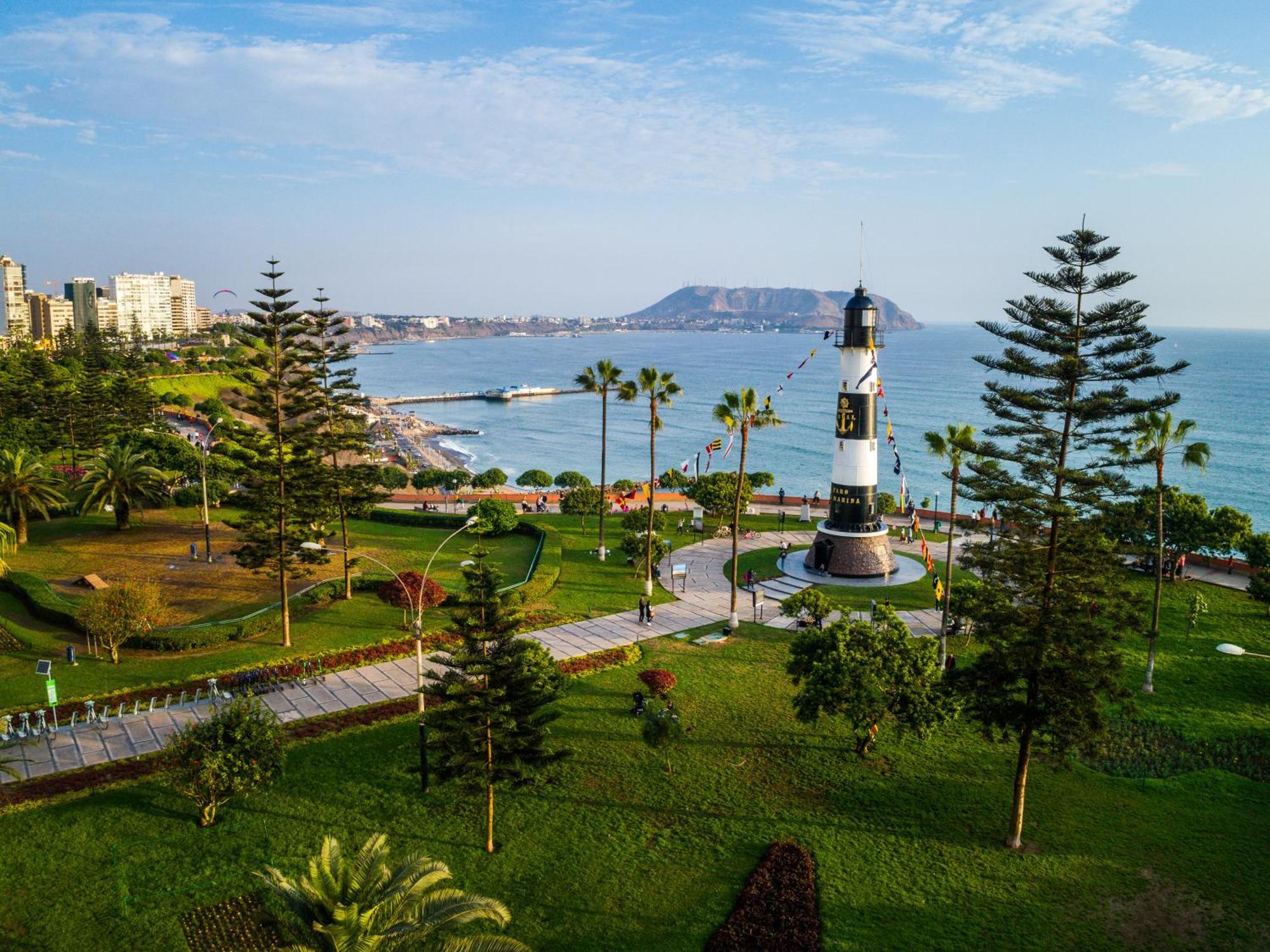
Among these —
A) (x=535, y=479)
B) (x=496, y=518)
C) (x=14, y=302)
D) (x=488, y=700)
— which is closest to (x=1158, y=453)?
(x=488, y=700)

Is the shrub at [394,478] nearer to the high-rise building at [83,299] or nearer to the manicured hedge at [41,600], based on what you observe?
the manicured hedge at [41,600]

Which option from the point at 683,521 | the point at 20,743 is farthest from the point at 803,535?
the point at 20,743

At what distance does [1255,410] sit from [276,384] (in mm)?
121849

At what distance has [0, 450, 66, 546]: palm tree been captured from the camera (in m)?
32.6

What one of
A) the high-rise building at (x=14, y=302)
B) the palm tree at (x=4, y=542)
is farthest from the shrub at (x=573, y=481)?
the high-rise building at (x=14, y=302)

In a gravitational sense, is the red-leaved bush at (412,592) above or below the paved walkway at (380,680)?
above

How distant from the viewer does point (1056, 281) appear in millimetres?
15539

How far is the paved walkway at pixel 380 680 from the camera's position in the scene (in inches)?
722

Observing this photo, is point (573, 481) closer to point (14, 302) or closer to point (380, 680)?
point (380, 680)

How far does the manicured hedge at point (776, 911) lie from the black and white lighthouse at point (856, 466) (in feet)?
63.6

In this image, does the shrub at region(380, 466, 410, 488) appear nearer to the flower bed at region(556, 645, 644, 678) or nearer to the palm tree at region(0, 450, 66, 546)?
the palm tree at region(0, 450, 66, 546)

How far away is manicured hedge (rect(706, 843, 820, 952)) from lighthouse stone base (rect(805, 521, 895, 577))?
63.3 ft

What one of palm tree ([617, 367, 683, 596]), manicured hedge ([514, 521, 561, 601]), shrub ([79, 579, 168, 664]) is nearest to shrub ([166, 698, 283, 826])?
shrub ([79, 579, 168, 664])

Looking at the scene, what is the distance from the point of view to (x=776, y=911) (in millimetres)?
13453
